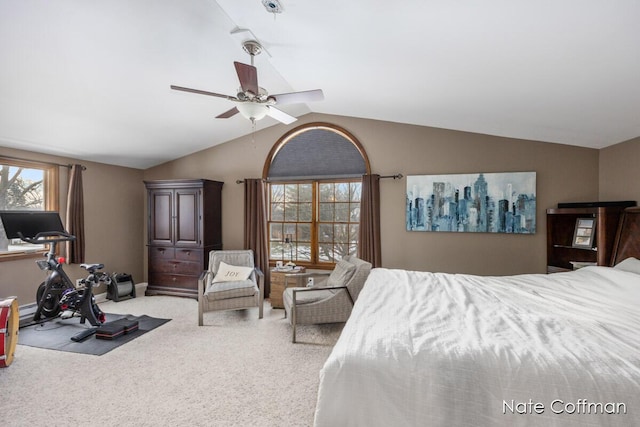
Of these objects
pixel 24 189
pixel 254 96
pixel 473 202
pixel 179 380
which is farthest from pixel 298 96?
pixel 24 189

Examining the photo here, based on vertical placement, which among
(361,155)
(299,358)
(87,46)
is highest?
(87,46)

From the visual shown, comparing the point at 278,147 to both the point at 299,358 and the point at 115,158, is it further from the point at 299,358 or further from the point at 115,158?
the point at 299,358

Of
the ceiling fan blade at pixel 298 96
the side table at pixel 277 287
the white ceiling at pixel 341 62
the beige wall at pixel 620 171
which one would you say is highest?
the white ceiling at pixel 341 62

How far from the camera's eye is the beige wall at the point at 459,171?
3.95 m

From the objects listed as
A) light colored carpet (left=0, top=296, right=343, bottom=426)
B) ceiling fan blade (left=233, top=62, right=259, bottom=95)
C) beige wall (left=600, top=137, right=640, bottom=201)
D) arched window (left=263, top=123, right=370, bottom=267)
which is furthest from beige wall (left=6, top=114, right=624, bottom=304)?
ceiling fan blade (left=233, top=62, right=259, bottom=95)

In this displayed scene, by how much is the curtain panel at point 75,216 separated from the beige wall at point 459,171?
270 centimetres

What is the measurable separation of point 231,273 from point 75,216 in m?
2.53

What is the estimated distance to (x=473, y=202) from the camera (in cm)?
419

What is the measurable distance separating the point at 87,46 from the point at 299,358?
3336mm

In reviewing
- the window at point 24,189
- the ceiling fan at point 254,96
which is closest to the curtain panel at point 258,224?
the ceiling fan at point 254,96

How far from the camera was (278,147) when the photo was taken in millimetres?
5059

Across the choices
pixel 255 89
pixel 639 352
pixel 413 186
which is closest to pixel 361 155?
pixel 413 186

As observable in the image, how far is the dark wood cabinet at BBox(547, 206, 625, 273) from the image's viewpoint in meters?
3.21

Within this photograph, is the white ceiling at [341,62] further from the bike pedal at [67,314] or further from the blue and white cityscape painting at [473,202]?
the bike pedal at [67,314]
